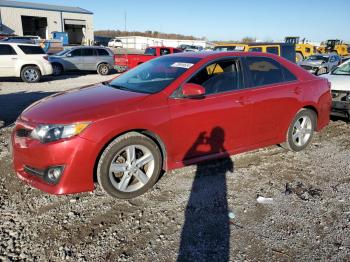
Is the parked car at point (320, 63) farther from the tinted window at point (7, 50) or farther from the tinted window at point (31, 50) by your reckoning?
the tinted window at point (7, 50)

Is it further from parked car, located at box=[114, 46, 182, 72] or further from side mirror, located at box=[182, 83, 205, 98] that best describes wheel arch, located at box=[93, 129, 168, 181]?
parked car, located at box=[114, 46, 182, 72]

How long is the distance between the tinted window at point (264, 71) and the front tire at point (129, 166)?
187 cm

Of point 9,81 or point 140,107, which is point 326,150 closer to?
point 140,107

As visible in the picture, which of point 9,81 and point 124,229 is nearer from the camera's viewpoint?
point 124,229

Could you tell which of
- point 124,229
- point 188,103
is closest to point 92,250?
point 124,229

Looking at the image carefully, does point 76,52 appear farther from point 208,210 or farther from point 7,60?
point 208,210

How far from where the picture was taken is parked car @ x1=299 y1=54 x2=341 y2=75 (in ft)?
61.7

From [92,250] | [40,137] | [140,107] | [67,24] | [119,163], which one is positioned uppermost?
[67,24]

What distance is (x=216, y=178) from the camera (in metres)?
4.45

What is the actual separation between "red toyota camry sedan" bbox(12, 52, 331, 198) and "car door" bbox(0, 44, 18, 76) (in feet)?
34.5

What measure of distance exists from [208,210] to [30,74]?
12645mm

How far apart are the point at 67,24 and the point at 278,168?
1964 inches

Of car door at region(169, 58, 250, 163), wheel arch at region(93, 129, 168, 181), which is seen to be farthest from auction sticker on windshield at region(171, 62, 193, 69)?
wheel arch at region(93, 129, 168, 181)

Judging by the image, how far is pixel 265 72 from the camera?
195 inches
